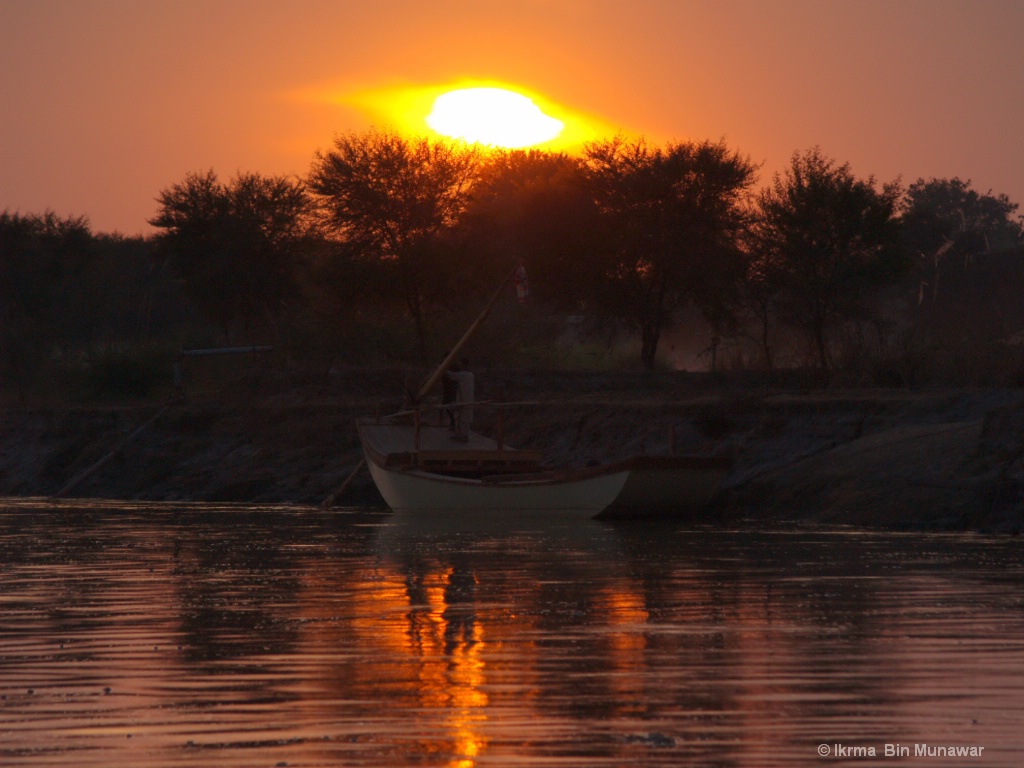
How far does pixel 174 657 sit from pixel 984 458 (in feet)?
55.5

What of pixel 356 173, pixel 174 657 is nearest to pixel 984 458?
pixel 174 657

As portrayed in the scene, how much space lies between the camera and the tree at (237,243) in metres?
63.4

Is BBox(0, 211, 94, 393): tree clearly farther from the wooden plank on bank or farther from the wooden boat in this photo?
the wooden boat

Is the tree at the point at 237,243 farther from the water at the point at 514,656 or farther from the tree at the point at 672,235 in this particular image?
the water at the point at 514,656

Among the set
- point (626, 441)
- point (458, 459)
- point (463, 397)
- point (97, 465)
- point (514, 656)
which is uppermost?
point (463, 397)

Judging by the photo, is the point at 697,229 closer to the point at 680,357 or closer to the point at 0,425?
the point at 0,425

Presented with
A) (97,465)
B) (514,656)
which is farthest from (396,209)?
(514,656)

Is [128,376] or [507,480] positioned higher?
[128,376]

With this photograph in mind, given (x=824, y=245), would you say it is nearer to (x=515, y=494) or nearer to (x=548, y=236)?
(x=548, y=236)

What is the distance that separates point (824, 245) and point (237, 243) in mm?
22795

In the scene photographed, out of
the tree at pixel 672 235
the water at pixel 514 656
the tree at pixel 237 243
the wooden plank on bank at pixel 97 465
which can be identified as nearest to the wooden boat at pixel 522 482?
the water at pixel 514 656

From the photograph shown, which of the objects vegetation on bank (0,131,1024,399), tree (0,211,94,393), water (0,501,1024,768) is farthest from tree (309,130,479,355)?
water (0,501,1024,768)

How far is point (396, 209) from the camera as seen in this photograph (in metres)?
→ 56.0

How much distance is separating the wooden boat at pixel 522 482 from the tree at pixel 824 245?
22014 mm
